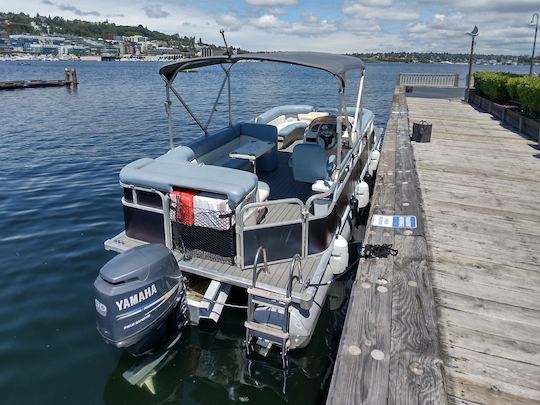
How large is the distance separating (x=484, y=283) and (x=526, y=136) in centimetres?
969

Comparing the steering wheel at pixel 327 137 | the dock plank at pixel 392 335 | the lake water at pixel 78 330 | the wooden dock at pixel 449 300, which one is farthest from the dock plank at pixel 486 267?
the steering wheel at pixel 327 137

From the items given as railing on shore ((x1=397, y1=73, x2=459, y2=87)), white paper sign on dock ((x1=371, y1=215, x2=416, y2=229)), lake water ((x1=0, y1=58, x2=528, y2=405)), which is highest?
railing on shore ((x1=397, y1=73, x2=459, y2=87))

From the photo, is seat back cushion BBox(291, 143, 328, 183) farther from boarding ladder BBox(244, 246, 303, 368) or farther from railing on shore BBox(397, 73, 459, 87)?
railing on shore BBox(397, 73, 459, 87)

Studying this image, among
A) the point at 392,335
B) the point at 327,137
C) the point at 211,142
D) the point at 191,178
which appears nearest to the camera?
the point at 392,335

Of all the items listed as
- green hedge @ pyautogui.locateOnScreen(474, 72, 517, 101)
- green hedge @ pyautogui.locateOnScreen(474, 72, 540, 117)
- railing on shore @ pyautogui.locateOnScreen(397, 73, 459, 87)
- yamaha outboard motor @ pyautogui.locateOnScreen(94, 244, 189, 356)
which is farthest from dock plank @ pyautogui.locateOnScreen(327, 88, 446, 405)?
railing on shore @ pyautogui.locateOnScreen(397, 73, 459, 87)

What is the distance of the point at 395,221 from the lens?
5883 mm

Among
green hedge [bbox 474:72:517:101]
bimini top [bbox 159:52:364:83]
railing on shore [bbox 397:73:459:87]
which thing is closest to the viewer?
bimini top [bbox 159:52:364:83]

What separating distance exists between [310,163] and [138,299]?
3.44 metres

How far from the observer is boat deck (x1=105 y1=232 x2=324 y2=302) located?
14.8ft

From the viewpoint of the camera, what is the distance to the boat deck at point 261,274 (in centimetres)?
450

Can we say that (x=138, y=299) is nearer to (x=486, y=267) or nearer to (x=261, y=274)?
(x=261, y=274)

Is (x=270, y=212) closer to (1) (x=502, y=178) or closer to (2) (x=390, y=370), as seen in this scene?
(2) (x=390, y=370)

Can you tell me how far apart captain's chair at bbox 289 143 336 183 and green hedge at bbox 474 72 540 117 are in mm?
9359

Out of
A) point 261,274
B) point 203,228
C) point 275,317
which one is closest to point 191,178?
point 203,228
